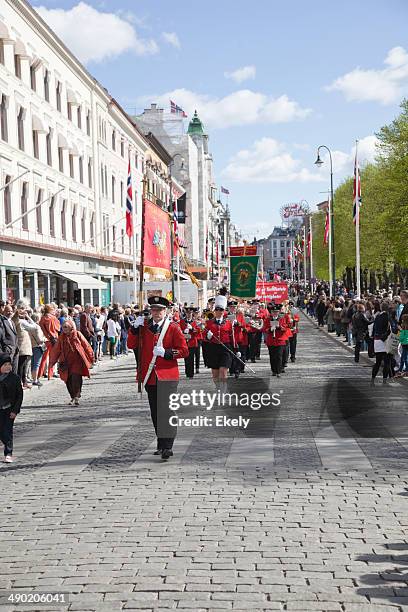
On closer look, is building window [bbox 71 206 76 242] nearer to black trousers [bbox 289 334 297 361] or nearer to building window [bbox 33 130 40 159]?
building window [bbox 33 130 40 159]

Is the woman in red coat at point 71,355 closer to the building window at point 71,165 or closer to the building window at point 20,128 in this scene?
the building window at point 20,128

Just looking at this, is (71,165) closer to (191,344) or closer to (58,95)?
(58,95)

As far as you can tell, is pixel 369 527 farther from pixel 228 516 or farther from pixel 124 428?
pixel 124 428

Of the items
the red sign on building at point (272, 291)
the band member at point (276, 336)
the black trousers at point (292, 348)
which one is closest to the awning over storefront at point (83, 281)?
the red sign on building at point (272, 291)

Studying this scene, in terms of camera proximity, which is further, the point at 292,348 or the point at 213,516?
the point at 292,348

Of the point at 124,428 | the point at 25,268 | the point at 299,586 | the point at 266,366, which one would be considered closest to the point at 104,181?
the point at 25,268

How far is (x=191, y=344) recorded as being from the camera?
2023 centimetres

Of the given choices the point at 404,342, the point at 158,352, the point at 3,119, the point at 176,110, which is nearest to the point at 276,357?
the point at 404,342

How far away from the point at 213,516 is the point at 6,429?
363 cm

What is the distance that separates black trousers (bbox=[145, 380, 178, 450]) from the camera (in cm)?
967

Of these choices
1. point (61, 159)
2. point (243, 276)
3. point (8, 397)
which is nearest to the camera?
point (8, 397)

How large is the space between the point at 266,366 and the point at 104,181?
3058 cm

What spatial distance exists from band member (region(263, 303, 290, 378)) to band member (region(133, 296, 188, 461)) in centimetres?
918

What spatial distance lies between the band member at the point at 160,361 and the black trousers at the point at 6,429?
1623 millimetres
